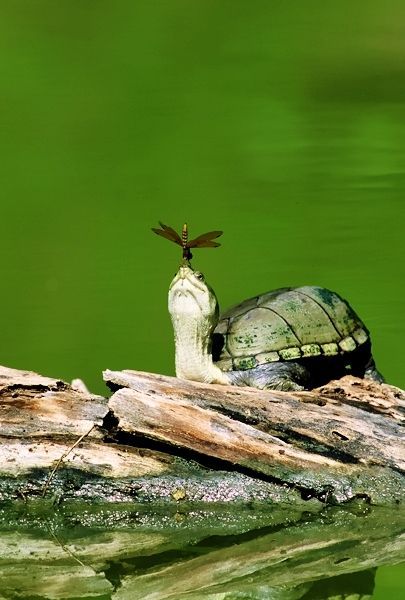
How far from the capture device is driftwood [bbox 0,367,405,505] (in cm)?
361

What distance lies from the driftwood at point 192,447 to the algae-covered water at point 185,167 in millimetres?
147

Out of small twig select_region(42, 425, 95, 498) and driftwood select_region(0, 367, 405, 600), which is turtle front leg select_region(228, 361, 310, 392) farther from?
small twig select_region(42, 425, 95, 498)

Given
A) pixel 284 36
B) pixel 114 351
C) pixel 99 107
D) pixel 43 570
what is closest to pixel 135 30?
pixel 284 36

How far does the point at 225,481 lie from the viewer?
365cm

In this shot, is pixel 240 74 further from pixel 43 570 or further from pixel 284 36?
pixel 43 570

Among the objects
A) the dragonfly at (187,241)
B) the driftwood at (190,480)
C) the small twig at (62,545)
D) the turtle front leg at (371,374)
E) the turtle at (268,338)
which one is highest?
the dragonfly at (187,241)

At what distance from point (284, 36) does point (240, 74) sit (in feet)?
3.63

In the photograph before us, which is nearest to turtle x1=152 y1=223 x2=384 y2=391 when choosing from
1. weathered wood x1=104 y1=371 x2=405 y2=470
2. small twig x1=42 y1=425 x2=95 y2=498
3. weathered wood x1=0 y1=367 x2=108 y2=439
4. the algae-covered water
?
Answer: weathered wood x1=104 y1=371 x2=405 y2=470

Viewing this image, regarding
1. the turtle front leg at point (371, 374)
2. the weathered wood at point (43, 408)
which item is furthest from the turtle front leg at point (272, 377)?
the weathered wood at point (43, 408)

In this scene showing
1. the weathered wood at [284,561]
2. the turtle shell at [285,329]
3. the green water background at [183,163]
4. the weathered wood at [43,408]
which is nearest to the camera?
the weathered wood at [284,561]

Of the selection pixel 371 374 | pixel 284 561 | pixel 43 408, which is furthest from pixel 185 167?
pixel 284 561

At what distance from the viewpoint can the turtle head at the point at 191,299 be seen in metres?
3.95

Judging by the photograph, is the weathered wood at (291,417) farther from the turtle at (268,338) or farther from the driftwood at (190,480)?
the turtle at (268,338)

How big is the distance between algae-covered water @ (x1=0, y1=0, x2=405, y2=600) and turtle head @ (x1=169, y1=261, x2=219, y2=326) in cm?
67
